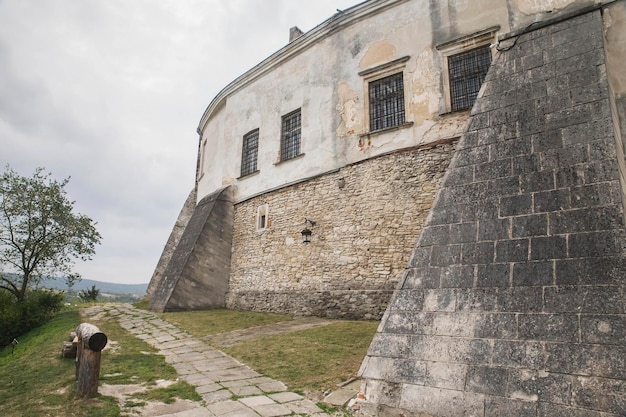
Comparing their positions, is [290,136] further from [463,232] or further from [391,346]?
[391,346]

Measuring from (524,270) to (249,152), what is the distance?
38.3 feet

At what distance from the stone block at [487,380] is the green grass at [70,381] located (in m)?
2.95

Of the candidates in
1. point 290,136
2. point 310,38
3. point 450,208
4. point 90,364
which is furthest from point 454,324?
point 310,38

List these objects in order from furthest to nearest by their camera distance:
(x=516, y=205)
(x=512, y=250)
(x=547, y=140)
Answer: (x=547, y=140)
(x=516, y=205)
(x=512, y=250)

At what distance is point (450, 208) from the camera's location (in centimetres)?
461

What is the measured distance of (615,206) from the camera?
11.7ft

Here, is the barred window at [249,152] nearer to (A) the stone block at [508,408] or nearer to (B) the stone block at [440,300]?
(B) the stone block at [440,300]

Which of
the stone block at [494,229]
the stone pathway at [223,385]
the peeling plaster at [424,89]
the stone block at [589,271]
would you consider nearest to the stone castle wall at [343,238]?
the peeling plaster at [424,89]

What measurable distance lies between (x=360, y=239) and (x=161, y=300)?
6637mm

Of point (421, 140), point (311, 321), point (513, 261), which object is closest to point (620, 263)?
point (513, 261)

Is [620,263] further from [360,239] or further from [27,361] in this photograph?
[27,361]

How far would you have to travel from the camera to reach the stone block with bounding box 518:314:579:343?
3.23m

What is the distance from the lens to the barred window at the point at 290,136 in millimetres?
12359

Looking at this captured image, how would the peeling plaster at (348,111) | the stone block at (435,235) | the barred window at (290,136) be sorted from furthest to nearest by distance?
1. the barred window at (290,136)
2. the peeling plaster at (348,111)
3. the stone block at (435,235)
